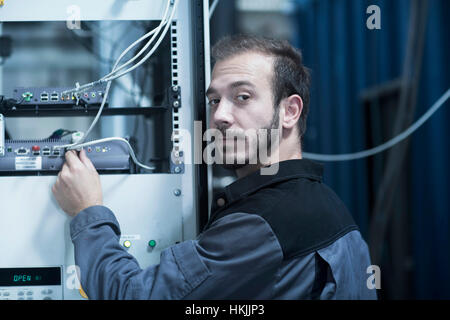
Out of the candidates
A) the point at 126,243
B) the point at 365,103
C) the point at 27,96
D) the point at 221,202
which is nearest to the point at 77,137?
the point at 27,96

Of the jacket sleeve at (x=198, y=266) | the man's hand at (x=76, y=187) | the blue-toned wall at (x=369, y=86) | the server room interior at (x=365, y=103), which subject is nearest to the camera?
the jacket sleeve at (x=198, y=266)

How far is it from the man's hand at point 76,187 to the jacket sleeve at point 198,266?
0.12 m

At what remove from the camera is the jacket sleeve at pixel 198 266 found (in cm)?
73

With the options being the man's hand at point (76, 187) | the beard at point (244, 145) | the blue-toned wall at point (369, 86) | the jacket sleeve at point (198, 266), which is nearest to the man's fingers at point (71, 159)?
the man's hand at point (76, 187)

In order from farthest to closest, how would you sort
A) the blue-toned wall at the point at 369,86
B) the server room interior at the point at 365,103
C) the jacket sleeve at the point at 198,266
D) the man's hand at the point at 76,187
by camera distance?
1. the blue-toned wall at the point at 369,86
2. the server room interior at the point at 365,103
3. the man's hand at the point at 76,187
4. the jacket sleeve at the point at 198,266

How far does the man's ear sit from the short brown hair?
2cm

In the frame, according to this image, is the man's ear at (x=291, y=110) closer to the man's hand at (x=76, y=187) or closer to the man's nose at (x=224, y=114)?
the man's nose at (x=224, y=114)

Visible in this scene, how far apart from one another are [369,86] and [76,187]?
2.46 m

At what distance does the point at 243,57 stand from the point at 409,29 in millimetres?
1705

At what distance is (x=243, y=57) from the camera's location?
0.92m

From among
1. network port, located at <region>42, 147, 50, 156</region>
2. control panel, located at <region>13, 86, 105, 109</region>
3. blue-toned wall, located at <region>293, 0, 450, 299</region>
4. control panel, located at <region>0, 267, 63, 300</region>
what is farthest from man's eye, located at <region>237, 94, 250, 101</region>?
blue-toned wall, located at <region>293, 0, 450, 299</region>
